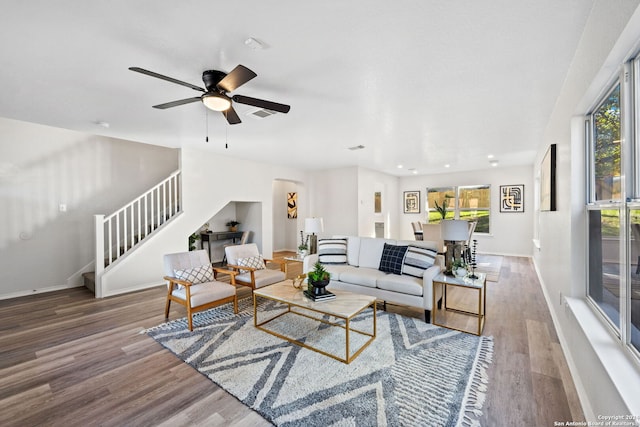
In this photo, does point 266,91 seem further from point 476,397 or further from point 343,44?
point 476,397

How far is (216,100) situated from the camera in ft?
8.01

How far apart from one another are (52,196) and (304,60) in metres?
5.26

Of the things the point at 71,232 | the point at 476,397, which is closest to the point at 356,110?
the point at 476,397

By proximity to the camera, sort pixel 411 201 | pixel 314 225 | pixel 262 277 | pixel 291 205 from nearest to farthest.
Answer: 1. pixel 262 277
2. pixel 314 225
3. pixel 291 205
4. pixel 411 201

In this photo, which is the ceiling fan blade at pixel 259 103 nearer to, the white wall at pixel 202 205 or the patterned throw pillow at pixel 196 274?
the patterned throw pillow at pixel 196 274

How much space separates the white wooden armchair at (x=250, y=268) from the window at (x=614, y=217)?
3361mm

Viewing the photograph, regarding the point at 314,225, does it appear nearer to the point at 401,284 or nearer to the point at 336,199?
the point at 401,284

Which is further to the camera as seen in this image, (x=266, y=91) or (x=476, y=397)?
(x=266, y=91)

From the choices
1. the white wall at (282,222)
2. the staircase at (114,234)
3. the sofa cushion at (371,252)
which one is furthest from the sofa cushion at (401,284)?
the white wall at (282,222)

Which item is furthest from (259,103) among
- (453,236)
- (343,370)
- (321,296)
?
(453,236)

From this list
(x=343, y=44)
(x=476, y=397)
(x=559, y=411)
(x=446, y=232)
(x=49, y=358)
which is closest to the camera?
(x=559, y=411)

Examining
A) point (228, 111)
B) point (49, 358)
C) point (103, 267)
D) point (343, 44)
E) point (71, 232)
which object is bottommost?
point (49, 358)

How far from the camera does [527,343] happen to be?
2602mm

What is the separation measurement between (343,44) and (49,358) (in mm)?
3760
